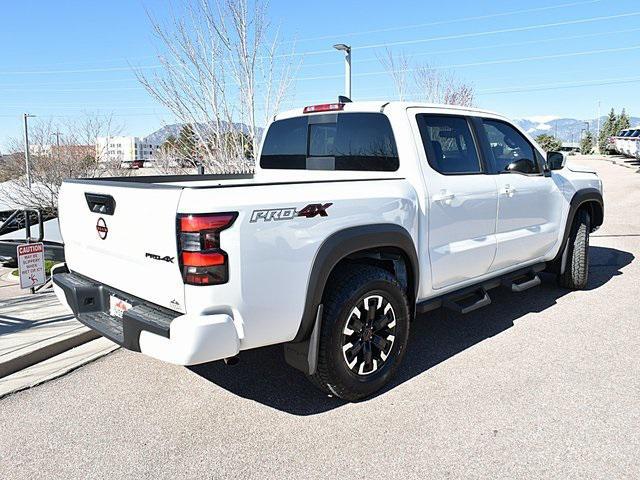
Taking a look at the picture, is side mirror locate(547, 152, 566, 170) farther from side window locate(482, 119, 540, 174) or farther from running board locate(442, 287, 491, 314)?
running board locate(442, 287, 491, 314)

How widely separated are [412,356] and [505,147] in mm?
2129

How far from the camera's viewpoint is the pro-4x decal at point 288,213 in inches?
→ 114

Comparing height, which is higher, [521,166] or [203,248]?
[521,166]

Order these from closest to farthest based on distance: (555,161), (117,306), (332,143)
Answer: (117,306) → (332,143) → (555,161)

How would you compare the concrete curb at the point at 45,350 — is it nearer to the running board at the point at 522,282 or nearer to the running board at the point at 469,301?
the running board at the point at 469,301

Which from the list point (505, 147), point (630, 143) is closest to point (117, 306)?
point (505, 147)

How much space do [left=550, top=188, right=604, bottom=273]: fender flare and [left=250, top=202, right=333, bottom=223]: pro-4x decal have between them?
142 inches

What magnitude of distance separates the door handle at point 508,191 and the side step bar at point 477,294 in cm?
75

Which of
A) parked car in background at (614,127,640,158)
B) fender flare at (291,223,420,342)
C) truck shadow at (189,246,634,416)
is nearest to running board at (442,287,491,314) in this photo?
truck shadow at (189,246,634,416)

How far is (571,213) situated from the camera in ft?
19.0

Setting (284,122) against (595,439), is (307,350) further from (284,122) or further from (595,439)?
(284,122)

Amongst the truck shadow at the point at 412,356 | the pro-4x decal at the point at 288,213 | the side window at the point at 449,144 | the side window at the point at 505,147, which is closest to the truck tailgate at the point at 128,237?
the pro-4x decal at the point at 288,213

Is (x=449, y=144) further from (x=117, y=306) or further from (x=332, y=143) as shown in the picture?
(x=117, y=306)

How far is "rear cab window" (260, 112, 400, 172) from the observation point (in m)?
4.12
